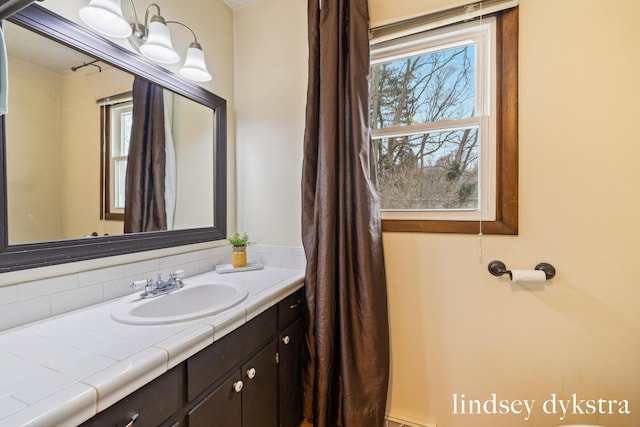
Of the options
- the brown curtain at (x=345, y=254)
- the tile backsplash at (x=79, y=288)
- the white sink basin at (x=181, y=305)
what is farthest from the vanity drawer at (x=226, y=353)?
the tile backsplash at (x=79, y=288)

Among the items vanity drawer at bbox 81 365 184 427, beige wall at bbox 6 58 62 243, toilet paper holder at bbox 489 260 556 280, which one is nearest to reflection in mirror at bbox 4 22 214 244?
beige wall at bbox 6 58 62 243

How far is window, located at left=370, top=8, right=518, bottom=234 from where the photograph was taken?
1.16 meters

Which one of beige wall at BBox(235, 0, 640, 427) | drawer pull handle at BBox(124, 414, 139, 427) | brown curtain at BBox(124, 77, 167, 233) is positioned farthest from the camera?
brown curtain at BBox(124, 77, 167, 233)

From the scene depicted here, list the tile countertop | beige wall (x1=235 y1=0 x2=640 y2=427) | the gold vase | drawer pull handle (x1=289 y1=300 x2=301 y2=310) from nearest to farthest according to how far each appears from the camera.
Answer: the tile countertop < beige wall (x1=235 y1=0 x2=640 y2=427) < drawer pull handle (x1=289 y1=300 x2=301 y2=310) < the gold vase

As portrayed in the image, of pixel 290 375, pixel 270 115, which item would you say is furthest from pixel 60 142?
pixel 290 375

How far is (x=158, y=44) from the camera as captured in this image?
112cm

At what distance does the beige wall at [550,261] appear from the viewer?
1.03 m

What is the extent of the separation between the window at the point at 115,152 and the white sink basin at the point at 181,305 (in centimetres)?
39

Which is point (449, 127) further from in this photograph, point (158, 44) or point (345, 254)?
point (158, 44)

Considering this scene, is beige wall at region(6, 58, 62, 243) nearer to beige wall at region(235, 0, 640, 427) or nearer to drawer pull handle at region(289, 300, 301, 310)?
drawer pull handle at region(289, 300, 301, 310)

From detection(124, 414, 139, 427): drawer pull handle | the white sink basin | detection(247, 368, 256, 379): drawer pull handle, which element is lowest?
detection(247, 368, 256, 379): drawer pull handle

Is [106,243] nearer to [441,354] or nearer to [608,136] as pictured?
[441,354]

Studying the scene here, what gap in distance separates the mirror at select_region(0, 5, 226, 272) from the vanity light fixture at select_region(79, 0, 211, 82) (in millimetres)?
55

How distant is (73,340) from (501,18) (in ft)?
6.50
